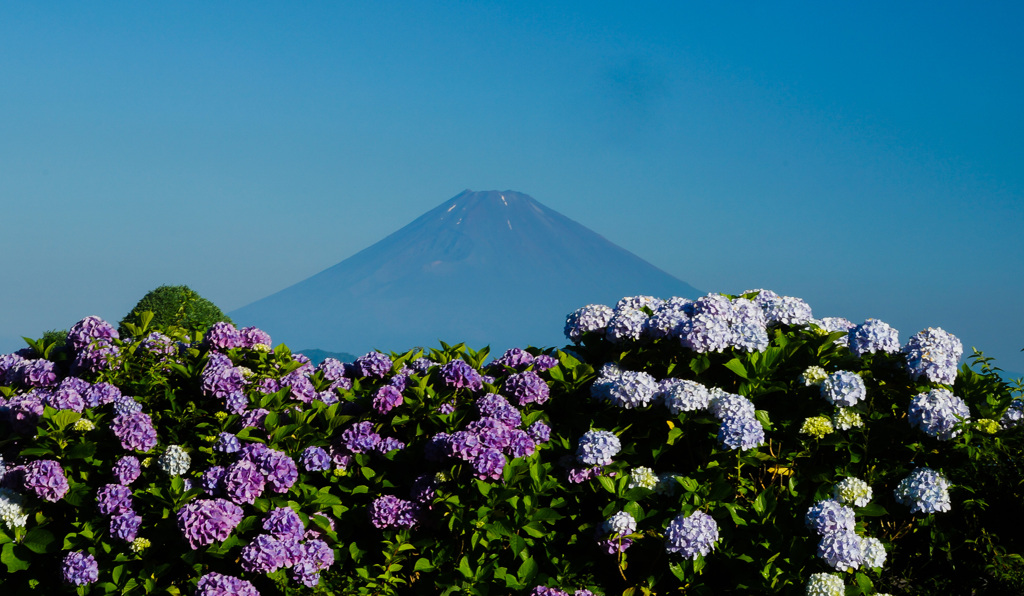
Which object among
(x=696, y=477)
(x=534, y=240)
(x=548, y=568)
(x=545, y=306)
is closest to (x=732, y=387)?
(x=696, y=477)

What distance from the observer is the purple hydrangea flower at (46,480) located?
491 cm

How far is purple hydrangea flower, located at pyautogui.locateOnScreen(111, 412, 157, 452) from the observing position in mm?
4973

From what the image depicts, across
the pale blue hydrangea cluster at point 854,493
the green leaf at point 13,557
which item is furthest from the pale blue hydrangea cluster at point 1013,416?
the green leaf at point 13,557

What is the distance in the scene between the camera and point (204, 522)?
14.5 feet

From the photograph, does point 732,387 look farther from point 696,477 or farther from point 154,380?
point 154,380

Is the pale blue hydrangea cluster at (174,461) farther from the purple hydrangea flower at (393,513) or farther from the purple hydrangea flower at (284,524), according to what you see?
the purple hydrangea flower at (393,513)

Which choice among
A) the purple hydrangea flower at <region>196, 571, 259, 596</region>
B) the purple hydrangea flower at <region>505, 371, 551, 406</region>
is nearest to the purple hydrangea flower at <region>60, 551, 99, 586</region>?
the purple hydrangea flower at <region>196, 571, 259, 596</region>

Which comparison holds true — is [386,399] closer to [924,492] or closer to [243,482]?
[243,482]

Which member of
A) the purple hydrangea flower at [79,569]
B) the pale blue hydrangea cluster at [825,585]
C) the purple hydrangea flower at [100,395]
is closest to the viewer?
the pale blue hydrangea cluster at [825,585]

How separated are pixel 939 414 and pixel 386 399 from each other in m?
3.40

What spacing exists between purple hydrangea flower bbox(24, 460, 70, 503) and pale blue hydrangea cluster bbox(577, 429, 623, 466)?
10.5ft

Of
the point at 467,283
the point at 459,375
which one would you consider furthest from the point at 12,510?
the point at 467,283

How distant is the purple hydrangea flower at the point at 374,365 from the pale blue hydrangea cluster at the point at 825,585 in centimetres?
315

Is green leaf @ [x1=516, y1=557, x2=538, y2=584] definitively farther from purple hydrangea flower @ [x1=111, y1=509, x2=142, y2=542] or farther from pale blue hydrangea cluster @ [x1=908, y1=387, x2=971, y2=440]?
pale blue hydrangea cluster @ [x1=908, y1=387, x2=971, y2=440]
